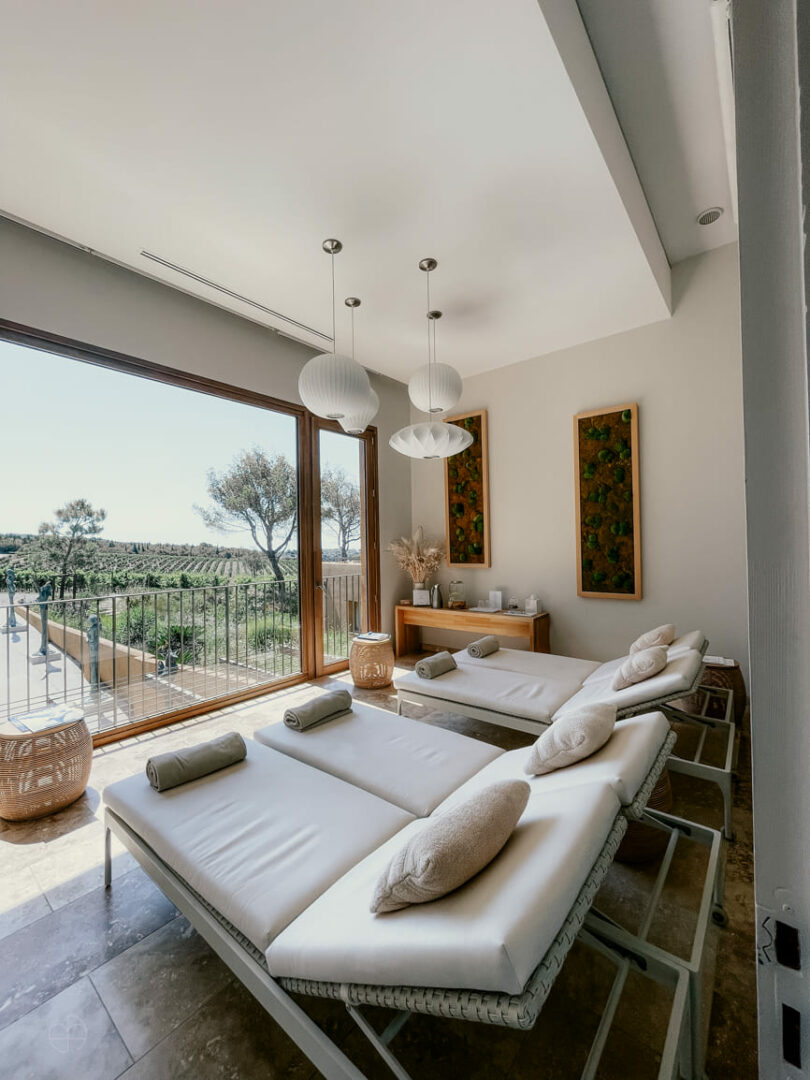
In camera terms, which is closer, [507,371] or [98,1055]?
[98,1055]

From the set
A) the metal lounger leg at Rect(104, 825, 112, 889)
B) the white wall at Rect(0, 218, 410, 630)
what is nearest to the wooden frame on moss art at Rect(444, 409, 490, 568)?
the white wall at Rect(0, 218, 410, 630)

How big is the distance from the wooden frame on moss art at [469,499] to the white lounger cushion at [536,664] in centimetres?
137

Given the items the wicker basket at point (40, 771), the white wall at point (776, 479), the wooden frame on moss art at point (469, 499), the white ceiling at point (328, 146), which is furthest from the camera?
the wooden frame on moss art at point (469, 499)

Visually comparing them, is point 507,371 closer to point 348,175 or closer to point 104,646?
point 348,175

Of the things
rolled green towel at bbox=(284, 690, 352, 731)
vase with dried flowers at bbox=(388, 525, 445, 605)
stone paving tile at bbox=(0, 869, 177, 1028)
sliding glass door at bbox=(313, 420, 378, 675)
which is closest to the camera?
stone paving tile at bbox=(0, 869, 177, 1028)

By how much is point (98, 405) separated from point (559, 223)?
3034mm

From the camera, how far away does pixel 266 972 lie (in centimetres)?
114

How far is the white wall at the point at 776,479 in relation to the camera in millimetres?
427

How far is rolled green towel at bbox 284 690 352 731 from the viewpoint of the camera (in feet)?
7.51

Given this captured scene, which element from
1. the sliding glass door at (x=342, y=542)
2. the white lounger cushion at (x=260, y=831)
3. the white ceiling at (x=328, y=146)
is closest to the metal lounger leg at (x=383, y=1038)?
the white lounger cushion at (x=260, y=831)

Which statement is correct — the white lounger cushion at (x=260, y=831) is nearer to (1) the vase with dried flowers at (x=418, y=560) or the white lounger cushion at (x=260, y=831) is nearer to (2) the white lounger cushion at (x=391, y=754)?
(2) the white lounger cushion at (x=391, y=754)

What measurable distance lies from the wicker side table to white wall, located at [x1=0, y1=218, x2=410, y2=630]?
2.26 metres

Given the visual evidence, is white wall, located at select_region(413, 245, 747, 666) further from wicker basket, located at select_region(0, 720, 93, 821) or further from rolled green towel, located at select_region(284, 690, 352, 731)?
wicker basket, located at select_region(0, 720, 93, 821)

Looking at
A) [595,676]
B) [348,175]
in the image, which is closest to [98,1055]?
[595,676]
